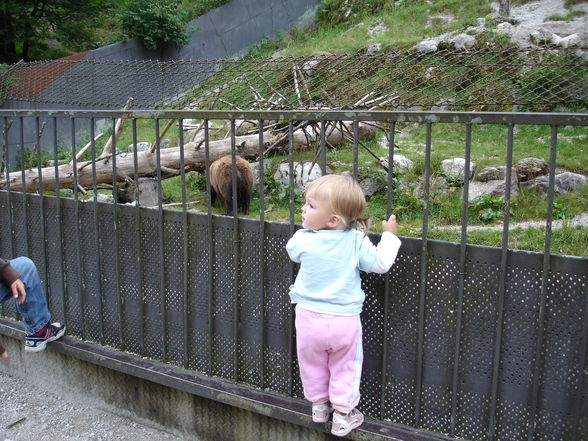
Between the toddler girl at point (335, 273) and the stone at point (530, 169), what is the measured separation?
607cm

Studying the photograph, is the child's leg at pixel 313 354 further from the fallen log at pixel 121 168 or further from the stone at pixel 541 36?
the stone at pixel 541 36

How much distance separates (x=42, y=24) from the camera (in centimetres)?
1788

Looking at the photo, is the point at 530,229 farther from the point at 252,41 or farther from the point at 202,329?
the point at 252,41

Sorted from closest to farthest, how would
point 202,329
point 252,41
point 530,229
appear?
point 202,329 < point 530,229 < point 252,41

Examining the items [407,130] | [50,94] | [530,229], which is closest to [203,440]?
[530,229]

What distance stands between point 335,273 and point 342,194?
0.35 metres

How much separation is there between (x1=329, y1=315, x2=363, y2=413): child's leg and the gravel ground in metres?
1.33

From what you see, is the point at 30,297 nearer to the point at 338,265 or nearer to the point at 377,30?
the point at 338,265

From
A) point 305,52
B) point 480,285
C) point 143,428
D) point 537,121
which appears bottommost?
point 143,428

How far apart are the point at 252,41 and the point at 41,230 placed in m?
19.5

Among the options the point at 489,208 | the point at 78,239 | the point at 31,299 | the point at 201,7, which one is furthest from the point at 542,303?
the point at 201,7

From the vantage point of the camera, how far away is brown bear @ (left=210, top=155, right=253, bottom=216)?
8547 millimetres

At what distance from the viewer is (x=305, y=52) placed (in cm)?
1823

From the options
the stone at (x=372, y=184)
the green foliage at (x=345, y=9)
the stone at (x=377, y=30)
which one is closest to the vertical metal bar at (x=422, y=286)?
the stone at (x=372, y=184)
